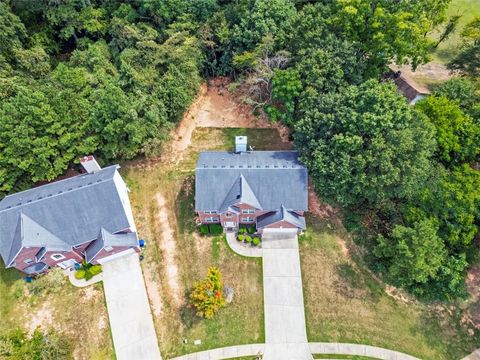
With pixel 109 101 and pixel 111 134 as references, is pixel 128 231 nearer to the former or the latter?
pixel 111 134

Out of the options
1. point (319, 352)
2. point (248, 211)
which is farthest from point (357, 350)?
point (248, 211)

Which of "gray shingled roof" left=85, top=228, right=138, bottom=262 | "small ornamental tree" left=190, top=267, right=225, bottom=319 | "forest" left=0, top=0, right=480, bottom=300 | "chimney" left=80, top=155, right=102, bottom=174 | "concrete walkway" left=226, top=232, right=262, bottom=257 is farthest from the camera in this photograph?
"chimney" left=80, top=155, right=102, bottom=174

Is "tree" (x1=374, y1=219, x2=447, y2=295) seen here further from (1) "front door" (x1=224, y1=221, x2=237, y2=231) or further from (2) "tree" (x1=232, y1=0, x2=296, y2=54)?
(2) "tree" (x1=232, y1=0, x2=296, y2=54)

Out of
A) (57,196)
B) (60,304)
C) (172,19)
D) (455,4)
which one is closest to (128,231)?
(57,196)

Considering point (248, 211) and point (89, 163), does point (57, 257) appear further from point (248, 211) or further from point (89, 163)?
point (248, 211)

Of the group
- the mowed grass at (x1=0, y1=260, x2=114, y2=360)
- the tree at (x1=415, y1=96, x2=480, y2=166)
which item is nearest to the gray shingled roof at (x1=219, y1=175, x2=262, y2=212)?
the mowed grass at (x1=0, y1=260, x2=114, y2=360)

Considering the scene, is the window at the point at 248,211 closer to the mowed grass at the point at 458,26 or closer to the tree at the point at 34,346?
the tree at the point at 34,346
